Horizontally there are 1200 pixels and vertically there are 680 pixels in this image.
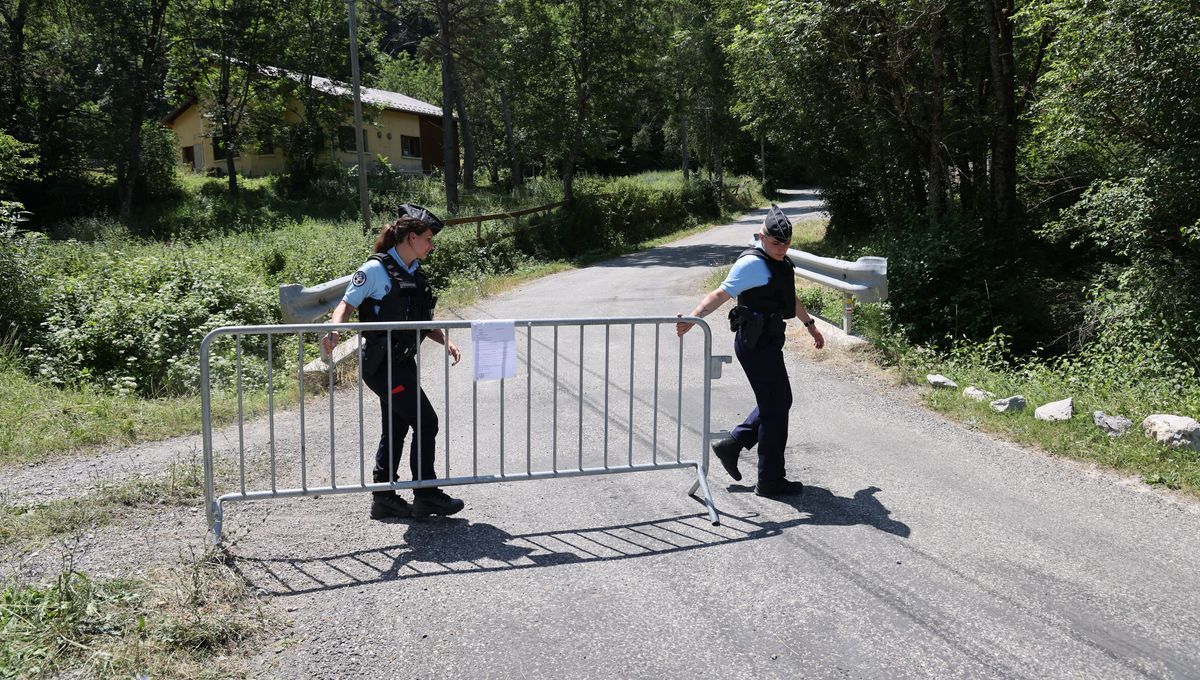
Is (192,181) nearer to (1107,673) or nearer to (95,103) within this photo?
(95,103)

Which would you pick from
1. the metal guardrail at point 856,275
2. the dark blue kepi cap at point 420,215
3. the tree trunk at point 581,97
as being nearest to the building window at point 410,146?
the tree trunk at point 581,97

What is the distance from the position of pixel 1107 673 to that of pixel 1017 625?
17.2 inches

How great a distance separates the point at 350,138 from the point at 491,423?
4245 cm

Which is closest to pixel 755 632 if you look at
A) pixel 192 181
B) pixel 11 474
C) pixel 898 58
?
pixel 11 474

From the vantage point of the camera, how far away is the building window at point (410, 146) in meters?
50.8

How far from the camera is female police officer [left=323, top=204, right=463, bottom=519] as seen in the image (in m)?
4.89

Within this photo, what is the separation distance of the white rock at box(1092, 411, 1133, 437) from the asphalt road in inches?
28.8

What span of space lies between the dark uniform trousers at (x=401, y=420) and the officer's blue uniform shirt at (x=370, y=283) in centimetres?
43

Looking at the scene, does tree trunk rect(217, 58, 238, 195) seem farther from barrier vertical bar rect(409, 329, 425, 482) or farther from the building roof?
barrier vertical bar rect(409, 329, 425, 482)

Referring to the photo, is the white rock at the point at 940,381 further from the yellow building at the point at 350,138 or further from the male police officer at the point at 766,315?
the yellow building at the point at 350,138

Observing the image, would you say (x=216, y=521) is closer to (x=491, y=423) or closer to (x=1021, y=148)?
(x=491, y=423)

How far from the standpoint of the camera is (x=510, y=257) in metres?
23.2

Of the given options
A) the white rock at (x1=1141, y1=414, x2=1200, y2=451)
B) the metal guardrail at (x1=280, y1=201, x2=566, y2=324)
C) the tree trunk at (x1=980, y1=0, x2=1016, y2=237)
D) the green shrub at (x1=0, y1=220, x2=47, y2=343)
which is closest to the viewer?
the metal guardrail at (x1=280, y1=201, x2=566, y2=324)

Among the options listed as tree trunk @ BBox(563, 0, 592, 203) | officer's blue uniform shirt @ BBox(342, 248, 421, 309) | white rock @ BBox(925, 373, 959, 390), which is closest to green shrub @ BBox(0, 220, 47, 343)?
officer's blue uniform shirt @ BBox(342, 248, 421, 309)
